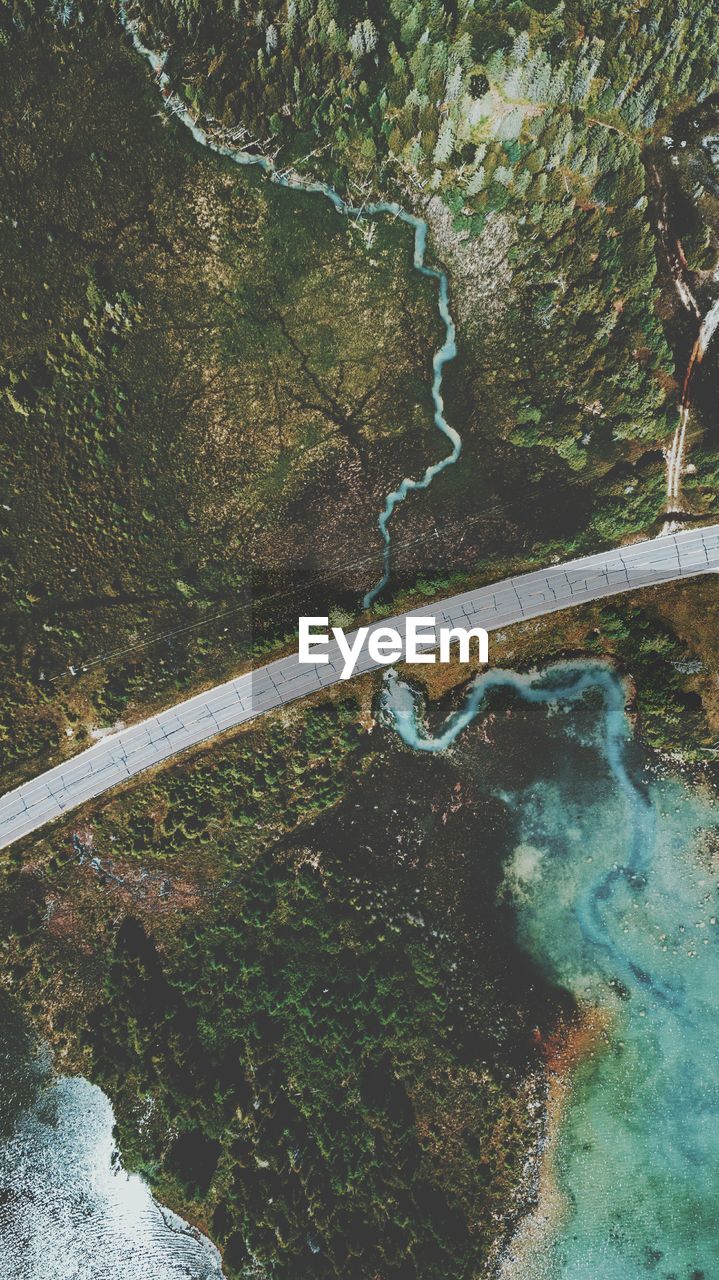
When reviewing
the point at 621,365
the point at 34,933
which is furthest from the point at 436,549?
the point at 34,933

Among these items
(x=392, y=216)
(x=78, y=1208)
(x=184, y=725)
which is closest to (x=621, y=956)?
(x=184, y=725)

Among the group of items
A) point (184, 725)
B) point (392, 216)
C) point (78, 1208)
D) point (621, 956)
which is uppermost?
point (392, 216)

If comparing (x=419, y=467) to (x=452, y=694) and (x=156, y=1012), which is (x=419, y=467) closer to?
(x=452, y=694)

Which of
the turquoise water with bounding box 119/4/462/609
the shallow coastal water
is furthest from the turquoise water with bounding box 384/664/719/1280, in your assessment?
the shallow coastal water

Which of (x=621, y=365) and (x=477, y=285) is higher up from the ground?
(x=477, y=285)

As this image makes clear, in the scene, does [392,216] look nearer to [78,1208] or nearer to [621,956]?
[621,956]

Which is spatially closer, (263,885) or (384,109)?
(384,109)

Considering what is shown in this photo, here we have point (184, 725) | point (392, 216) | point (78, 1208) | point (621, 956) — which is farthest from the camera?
point (184, 725)
